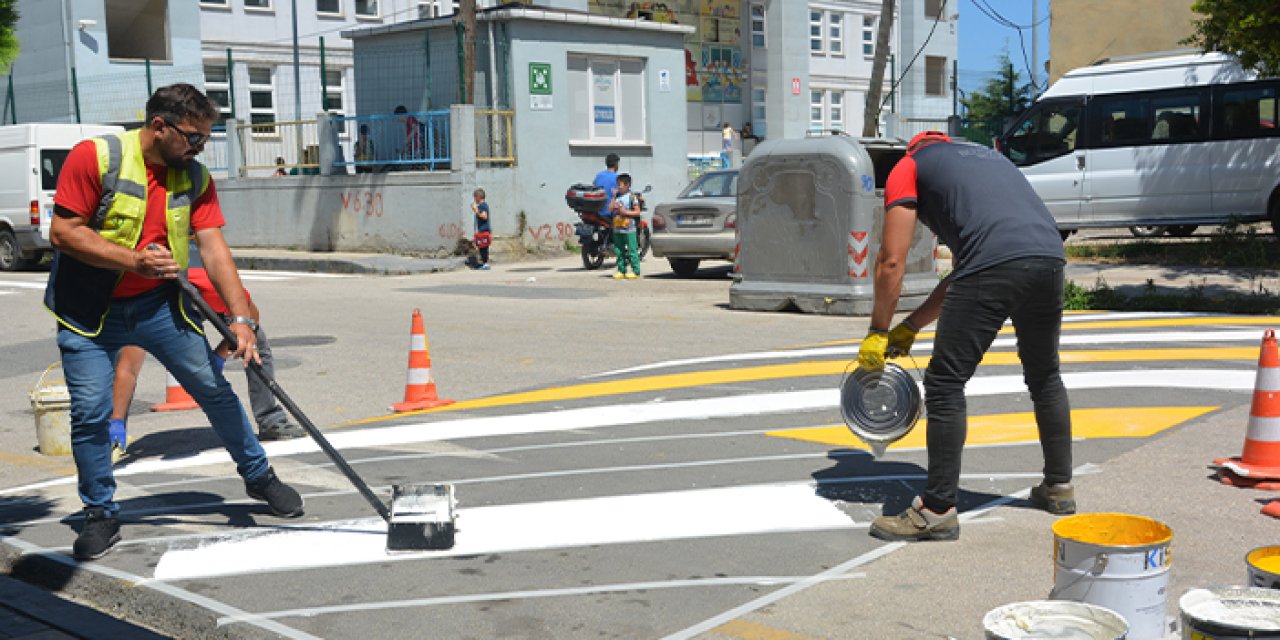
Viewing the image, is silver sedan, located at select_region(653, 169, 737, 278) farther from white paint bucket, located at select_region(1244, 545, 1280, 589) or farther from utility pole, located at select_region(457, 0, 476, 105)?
white paint bucket, located at select_region(1244, 545, 1280, 589)

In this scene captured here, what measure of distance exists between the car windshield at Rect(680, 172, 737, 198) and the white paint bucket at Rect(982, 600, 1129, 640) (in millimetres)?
15894

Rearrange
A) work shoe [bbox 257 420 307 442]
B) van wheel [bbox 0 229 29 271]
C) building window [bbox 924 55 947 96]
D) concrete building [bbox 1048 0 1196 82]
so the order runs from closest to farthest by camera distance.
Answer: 1. work shoe [bbox 257 420 307 442]
2. van wheel [bbox 0 229 29 271]
3. concrete building [bbox 1048 0 1196 82]
4. building window [bbox 924 55 947 96]

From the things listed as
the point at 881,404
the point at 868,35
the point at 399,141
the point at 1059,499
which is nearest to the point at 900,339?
the point at 881,404

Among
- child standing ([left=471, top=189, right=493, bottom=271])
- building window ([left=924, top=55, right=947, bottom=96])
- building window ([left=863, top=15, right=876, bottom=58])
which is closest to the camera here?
child standing ([left=471, top=189, right=493, bottom=271])

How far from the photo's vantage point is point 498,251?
78.8 ft

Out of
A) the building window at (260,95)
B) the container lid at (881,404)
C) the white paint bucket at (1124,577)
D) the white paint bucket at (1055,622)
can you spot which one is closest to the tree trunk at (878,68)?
the container lid at (881,404)

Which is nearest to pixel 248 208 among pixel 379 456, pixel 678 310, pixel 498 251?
pixel 498 251

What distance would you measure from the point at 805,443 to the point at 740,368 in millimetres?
2884

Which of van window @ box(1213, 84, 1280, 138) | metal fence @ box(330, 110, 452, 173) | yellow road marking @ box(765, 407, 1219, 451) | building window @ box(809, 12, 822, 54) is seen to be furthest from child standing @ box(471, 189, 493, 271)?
building window @ box(809, 12, 822, 54)

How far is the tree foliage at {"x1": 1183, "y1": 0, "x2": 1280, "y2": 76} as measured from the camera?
14.2 m

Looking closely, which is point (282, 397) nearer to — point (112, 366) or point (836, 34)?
point (112, 366)

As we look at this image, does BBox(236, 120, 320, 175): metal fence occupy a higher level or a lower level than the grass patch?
higher

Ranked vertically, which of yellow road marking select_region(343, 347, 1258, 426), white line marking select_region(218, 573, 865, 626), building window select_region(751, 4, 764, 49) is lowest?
white line marking select_region(218, 573, 865, 626)

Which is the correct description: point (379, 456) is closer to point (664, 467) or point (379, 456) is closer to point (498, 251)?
point (664, 467)
